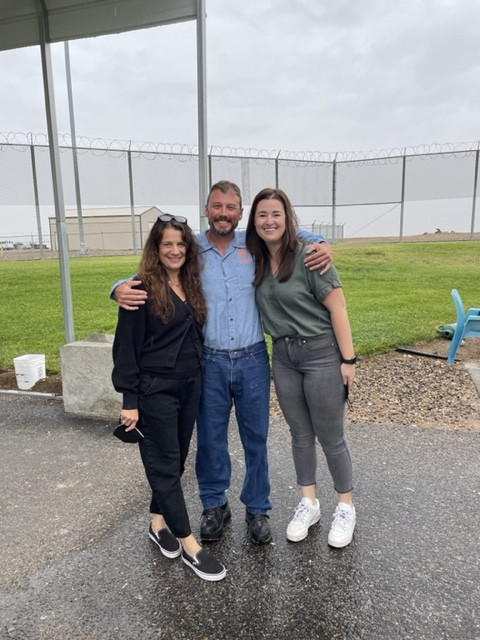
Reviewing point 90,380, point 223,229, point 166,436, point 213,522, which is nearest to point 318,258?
point 223,229

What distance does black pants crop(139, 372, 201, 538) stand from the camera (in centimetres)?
230

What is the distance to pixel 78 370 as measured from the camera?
168 inches

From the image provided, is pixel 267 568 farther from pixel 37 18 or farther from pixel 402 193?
pixel 402 193

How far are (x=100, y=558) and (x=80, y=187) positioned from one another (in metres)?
13.2

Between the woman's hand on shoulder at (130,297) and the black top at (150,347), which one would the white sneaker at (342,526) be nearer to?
the black top at (150,347)

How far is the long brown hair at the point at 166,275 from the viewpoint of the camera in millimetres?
2279

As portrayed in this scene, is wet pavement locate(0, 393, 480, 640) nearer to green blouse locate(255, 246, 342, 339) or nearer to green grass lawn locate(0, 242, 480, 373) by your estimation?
green blouse locate(255, 246, 342, 339)

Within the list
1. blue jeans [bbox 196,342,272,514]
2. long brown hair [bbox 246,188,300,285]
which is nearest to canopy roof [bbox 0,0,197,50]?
long brown hair [bbox 246,188,300,285]

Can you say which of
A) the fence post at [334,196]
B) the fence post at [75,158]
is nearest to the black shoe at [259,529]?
the fence post at [75,158]

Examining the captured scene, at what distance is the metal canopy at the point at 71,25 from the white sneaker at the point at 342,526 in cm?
273

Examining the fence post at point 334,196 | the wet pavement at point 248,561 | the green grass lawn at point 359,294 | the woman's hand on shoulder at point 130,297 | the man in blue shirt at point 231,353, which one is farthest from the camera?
the fence post at point 334,196

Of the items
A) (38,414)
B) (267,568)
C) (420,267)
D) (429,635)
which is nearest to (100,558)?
(267,568)

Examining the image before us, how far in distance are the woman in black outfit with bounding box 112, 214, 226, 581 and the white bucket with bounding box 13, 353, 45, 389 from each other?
3172 mm

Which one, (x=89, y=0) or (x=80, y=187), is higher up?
(x=89, y=0)
